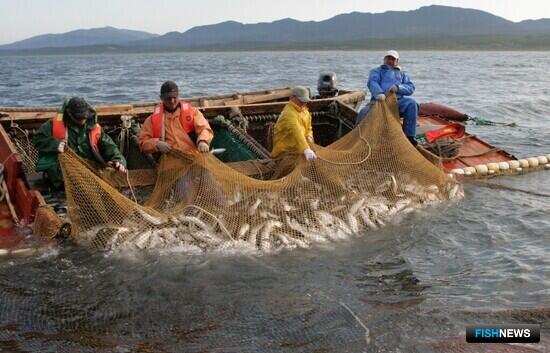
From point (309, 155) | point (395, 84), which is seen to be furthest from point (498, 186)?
point (309, 155)

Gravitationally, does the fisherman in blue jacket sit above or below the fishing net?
above

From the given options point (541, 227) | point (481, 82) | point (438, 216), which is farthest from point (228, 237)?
point (481, 82)

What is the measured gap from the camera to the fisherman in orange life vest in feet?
27.7

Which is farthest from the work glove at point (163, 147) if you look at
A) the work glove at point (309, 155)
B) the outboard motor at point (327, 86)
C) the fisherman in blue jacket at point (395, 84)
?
the outboard motor at point (327, 86)

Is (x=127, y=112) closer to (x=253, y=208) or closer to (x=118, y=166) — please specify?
(x=118, y=166)

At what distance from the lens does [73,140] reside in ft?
27.2

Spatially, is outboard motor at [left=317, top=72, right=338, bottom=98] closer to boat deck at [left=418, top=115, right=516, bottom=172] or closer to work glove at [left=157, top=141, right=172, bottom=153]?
boat deck at [left=418, top=115, right=516, bottom=172]

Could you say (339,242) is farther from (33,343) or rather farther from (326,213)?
(33,343)

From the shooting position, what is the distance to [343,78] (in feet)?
137

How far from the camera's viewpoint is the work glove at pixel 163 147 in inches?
319

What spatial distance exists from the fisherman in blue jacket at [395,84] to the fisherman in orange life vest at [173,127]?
136 inches

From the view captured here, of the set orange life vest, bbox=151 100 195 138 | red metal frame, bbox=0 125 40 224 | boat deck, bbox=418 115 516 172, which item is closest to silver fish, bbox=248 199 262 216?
orange life vest, bbox=151 100 195 138

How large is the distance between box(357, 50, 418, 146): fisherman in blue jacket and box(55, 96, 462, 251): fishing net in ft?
4.87

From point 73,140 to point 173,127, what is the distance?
4.51 ft
